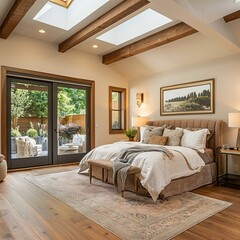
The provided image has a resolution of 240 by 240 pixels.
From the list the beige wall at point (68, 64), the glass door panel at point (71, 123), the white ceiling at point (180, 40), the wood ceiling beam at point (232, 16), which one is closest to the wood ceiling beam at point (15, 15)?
the white ceiling at point (180, 40)

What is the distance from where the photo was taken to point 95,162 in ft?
12.8

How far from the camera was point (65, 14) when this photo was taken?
15.1 feet

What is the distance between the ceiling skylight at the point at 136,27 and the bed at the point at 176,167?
2335mm

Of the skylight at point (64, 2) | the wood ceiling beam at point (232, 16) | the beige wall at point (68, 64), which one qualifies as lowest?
the beige wall at point (68, 64)

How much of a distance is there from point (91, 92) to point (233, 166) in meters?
4.06

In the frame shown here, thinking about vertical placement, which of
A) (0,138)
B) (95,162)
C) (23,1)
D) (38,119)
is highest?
(23,1)

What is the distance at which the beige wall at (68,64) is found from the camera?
4945 millimetres

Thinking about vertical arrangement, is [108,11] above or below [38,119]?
above

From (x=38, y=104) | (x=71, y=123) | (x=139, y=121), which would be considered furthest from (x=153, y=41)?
(x=38, y=104)

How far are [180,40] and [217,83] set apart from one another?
1278mm

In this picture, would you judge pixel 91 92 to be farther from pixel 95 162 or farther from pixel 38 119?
pixel 95 162

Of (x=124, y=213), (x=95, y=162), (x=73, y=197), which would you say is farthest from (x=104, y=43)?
(x=124, y=213)

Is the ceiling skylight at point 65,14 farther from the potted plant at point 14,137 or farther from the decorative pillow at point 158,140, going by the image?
the decorative pillow at point 158,140

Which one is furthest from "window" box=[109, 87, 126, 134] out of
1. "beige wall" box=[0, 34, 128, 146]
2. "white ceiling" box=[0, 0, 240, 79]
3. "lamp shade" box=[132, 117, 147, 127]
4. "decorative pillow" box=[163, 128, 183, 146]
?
"decorative pillow" box=[163, 128, 183, 146]
